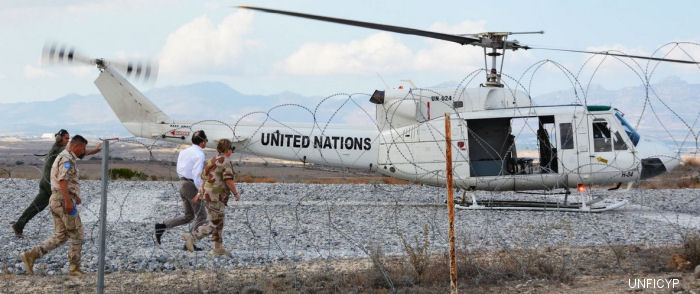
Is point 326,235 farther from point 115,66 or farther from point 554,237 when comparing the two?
point 115,66

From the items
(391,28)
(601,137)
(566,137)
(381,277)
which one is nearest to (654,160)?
(601,137)

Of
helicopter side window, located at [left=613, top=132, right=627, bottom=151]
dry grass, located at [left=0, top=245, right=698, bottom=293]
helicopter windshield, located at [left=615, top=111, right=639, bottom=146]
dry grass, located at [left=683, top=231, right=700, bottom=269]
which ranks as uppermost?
helicopter windshield, located at [left=615, top=111, right=639, bottom=146]

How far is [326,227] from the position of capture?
13.6m

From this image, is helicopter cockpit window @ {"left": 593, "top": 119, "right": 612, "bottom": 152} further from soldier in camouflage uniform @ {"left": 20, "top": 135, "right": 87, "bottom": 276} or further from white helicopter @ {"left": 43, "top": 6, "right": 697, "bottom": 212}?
soldier in camouflage uniform @ {"left": 20, "top": 135, "right": 87, "bottom": 276}

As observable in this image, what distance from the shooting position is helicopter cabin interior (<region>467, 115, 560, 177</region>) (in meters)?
15.6

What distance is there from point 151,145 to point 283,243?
Answer: 3.42 m

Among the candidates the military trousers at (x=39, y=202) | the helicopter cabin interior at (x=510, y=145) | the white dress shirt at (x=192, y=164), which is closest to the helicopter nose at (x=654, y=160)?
the helicopter cabin interior at (x=510, y=145)

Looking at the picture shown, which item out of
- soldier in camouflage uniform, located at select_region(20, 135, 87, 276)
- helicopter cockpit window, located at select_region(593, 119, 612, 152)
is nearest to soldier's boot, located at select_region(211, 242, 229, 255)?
soldier in camouflage uniform, located at select_region(20, 135, 87, 276)

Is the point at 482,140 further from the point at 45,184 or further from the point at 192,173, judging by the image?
the point at 45,184

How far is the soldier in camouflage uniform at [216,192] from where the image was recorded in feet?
33.1

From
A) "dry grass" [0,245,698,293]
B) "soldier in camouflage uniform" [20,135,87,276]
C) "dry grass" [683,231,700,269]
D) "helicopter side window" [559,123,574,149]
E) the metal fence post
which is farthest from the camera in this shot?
"helicopter side window" [559,123,574,149]

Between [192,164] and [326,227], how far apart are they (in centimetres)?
362

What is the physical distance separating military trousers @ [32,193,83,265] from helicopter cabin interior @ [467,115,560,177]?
28.7ft

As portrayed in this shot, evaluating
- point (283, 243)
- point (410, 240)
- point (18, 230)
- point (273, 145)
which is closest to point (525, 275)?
point (410, 240)
